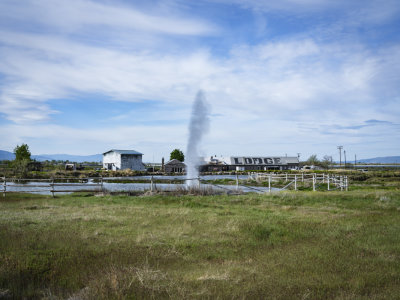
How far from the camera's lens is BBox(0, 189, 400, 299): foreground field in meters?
6.49

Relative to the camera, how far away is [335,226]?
12797mm

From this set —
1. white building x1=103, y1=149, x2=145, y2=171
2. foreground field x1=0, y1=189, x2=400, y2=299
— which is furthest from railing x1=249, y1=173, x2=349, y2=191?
white building x1=103, y1=149, x2=145, y2=171

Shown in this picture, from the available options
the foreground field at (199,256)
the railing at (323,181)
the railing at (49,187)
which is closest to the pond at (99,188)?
the railing at (49,187)

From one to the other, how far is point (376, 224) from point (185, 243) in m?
7.73

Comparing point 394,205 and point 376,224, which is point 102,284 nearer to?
point 376,224

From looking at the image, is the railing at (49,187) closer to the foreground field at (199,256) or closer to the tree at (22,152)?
the foreground field at (199,256)

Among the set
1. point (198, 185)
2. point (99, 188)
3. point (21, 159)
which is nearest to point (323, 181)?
point (198, 185)

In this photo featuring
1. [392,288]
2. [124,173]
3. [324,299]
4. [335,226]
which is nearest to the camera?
[324,299]

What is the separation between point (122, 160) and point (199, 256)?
83660mm

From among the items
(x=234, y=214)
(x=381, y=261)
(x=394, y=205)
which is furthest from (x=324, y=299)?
(x=394, y=205)

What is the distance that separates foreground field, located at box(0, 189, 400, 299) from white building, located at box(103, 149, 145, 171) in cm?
7632

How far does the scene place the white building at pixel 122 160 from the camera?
90312 millimetres

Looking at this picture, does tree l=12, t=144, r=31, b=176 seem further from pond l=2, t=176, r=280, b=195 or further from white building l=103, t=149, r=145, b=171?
pond l=2, t=176, r=280, b=195

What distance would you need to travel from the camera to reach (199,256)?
9.09 m
